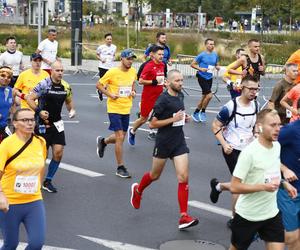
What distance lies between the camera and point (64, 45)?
131 ft

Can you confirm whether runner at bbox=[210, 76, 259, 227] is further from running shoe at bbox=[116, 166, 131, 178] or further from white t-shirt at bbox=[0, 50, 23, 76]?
white t-shirt at bbox=[0, 50, 23, 76]

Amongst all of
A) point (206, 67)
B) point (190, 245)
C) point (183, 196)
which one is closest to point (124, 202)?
point (183, 196)

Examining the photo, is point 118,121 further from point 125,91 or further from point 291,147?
point 291,147

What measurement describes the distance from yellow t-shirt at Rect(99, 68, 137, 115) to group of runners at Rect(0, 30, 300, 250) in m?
0.02

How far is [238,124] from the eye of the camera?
293 inches

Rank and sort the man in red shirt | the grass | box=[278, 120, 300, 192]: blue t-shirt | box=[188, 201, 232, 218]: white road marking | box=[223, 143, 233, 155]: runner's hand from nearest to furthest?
box=[278, 120, 300, 192]: blue t-shirt
box=[223, 143, 233, 155]: runner's hand
box=[188, 201, 232, 218]: white road marking
the man in red shirt
the grass

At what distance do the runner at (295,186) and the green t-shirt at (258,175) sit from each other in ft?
1.23

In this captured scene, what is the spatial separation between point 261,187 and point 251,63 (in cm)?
614

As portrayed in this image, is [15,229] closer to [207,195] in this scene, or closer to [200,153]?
[207,195]

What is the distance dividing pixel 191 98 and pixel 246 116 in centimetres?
1353

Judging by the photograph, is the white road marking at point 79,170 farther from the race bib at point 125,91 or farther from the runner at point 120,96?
the race bib at point 125,91

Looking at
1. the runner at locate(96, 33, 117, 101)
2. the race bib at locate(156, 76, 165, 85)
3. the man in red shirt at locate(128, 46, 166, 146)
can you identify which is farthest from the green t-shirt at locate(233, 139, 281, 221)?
the runner at locate(96, 33, 117, 101)

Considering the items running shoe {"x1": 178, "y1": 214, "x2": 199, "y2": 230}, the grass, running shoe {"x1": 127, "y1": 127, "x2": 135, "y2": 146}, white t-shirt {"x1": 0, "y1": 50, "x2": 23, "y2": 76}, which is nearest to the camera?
running shoe {"x1": 178, "y1": 214, "x2": 199, "y2": 230}

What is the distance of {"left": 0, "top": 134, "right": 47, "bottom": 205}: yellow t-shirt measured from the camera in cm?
573
